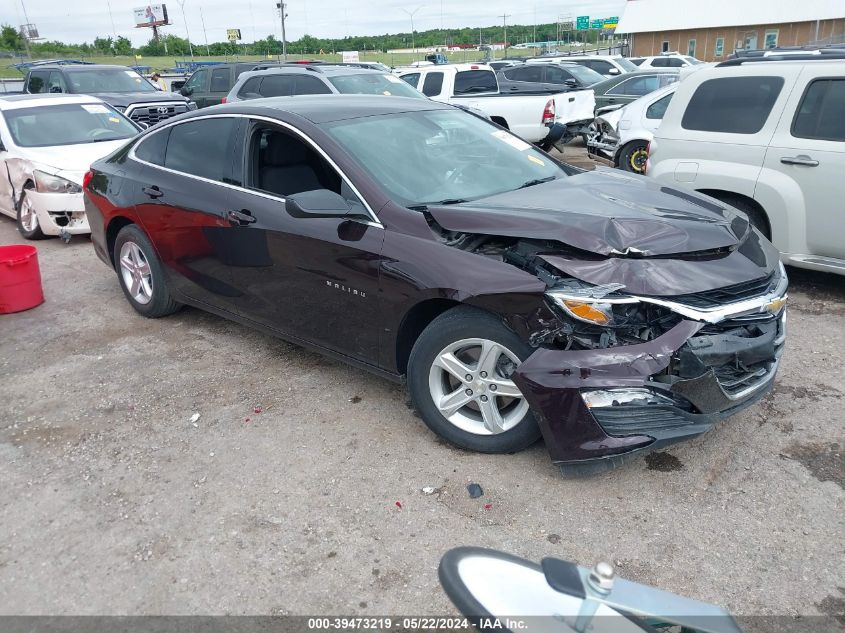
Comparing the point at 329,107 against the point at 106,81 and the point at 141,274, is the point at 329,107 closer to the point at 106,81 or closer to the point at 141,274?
the point at 141,274

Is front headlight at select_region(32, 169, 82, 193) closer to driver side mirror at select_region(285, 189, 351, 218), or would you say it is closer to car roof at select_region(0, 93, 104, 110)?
car roof at select_region(0, 93, 104, 110)

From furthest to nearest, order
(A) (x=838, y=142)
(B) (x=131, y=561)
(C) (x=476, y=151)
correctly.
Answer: (A) (x=838, y=142), (C) (x=476, y=151), (B) (x=131, y=561)

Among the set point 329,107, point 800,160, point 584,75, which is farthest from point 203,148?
point 584,75

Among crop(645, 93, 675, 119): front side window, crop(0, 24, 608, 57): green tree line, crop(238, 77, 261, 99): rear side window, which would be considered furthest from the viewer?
crop(0, 24, 608, 57): green tree line

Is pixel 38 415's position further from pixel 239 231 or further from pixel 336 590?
pixel 336 590

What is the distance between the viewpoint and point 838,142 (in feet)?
17.3

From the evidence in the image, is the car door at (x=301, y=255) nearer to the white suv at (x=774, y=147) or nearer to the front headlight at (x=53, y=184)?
the white suv at (x=774, y=147)

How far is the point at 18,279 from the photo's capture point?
5.82m

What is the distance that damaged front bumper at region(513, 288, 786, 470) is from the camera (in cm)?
303

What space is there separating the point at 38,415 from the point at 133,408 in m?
0.56

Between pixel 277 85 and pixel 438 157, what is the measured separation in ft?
28.0

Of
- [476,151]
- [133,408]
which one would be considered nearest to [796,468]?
[476,151]

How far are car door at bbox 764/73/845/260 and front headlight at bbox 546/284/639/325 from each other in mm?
3141

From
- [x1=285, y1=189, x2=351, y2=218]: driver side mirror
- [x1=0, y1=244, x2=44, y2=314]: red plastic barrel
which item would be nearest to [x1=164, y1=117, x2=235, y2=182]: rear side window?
[x1=285, y1=189, x2=351, y2=218]: driver side mirror
